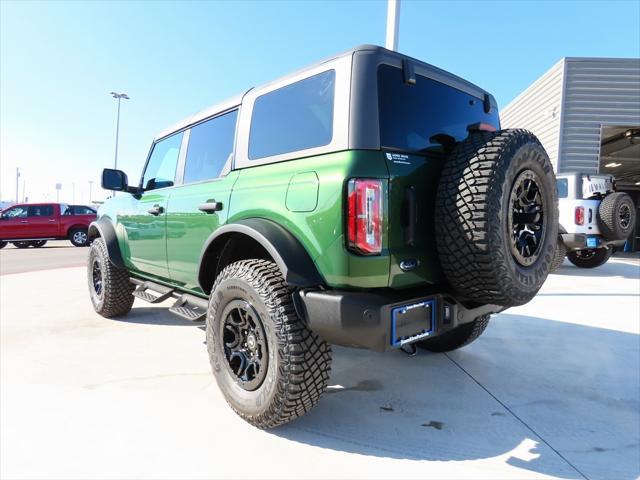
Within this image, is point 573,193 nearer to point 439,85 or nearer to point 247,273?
point 439,85

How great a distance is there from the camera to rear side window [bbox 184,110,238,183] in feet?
9.47

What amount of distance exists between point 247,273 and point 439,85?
5.33ft

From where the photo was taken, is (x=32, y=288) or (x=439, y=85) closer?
(x=439, y=85)

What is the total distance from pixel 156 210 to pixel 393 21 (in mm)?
4870

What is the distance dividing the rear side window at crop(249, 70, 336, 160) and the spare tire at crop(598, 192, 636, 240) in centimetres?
786

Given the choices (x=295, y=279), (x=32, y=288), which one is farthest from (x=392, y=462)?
(x=32, y=288)

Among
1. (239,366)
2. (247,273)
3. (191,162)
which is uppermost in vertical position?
(191,162)

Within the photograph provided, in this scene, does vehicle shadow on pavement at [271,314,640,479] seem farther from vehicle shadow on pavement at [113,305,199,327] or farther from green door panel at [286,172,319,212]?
vehicle shadow on pavement at [113,305,199,327]

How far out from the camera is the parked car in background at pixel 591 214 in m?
7.71

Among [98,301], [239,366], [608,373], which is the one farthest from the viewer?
[98,301]

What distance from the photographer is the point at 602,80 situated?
1203cm

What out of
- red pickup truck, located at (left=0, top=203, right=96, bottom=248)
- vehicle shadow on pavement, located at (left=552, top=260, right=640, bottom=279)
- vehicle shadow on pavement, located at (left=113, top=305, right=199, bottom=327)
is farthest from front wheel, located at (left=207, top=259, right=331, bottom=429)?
red pickup truck, located at (left=0, top=203, right=96, bottom=248)

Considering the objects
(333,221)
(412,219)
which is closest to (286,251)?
(333,221)

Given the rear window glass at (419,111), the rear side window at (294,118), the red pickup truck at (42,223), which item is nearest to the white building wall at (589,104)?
the rear window glass at (419,111)
